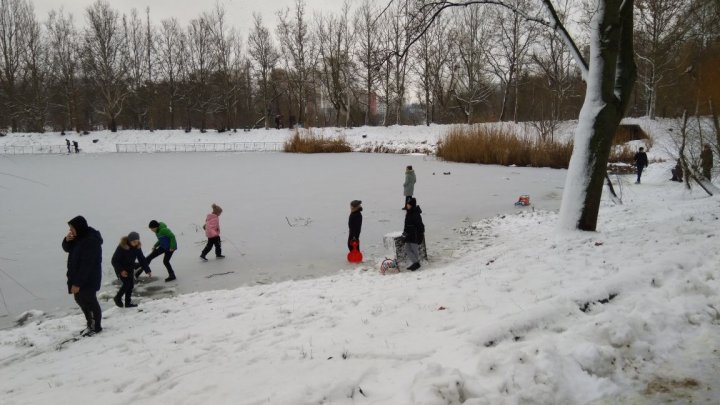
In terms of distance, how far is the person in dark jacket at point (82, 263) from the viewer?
5.55 meters

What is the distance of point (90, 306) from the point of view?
5.70 metres

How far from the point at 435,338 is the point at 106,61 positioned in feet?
162

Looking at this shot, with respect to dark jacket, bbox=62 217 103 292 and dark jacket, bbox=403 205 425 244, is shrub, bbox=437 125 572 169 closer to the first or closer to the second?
dark jacket, bbox=403 205 425 244

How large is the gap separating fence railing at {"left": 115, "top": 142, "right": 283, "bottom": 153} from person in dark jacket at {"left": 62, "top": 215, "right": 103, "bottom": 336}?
34.2 metres

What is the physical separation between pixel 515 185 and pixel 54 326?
16.2 m

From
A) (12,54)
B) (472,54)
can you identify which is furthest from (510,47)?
(12,54)

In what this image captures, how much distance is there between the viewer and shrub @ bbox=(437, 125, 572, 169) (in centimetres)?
2488

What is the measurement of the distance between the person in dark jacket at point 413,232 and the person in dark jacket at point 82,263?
4711mm

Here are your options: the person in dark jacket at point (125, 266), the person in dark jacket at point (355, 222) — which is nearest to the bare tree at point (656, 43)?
the person in dark jacket at point (355, 222)

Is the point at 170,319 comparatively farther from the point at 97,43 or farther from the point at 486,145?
the point at 97,43

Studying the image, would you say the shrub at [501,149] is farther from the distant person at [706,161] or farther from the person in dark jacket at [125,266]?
the person in dark jacket at [125,266]

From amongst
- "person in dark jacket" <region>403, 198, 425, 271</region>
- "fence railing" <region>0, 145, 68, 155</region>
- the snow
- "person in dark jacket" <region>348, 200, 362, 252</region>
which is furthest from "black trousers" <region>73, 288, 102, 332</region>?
"fence railing" <region>0, 145, 68, 155</region>

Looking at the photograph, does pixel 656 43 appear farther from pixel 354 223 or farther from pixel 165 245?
pixel 165 245

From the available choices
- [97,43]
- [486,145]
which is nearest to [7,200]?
[486,145]
